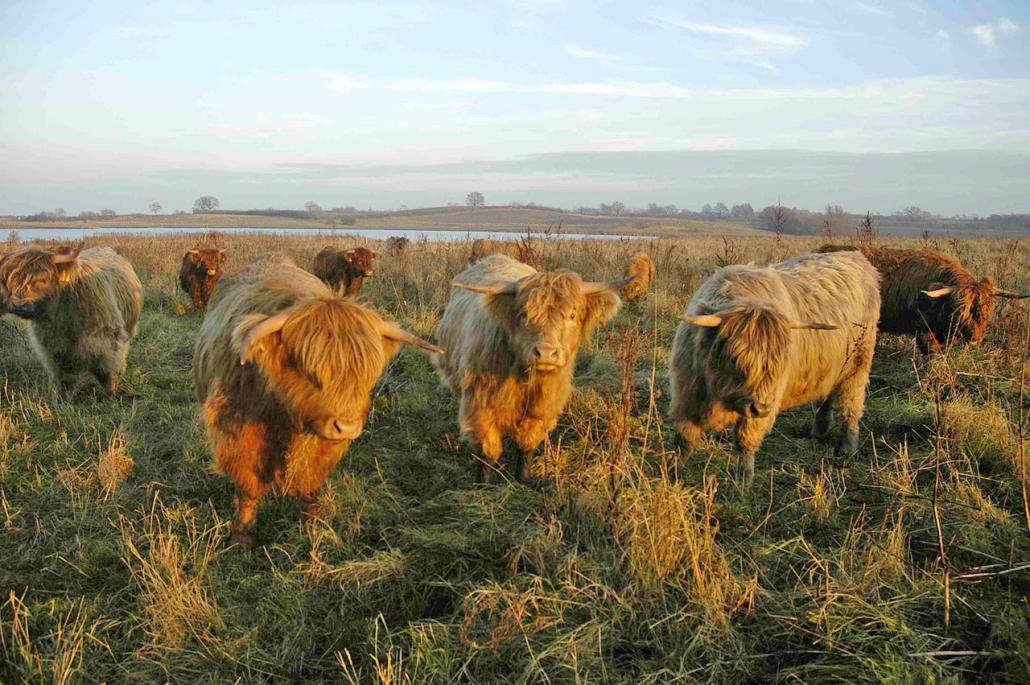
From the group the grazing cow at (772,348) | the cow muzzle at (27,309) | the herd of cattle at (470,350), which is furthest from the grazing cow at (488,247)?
the grazing cow at (772,348)

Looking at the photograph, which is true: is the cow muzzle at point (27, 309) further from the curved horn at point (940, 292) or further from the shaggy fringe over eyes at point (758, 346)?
the curved horn at point (940, 292)

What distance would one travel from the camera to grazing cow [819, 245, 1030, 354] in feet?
24.2

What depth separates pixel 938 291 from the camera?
738cm

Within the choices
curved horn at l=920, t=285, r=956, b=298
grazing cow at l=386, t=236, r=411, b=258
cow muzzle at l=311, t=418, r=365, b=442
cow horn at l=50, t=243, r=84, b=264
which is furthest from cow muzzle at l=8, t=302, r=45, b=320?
grazing cow at l=386, t=236, r=411, b=258

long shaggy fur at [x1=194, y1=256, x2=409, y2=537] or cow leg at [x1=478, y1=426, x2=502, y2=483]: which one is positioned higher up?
long shaggy fur at [x1=194, y1=256, x2=409, y2=537]

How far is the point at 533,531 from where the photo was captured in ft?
11.5

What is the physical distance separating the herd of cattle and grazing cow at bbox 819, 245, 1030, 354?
7.49ft

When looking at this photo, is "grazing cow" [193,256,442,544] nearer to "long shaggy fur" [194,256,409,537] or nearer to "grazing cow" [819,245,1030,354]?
"long shaggy fur" [194,256,409,537]

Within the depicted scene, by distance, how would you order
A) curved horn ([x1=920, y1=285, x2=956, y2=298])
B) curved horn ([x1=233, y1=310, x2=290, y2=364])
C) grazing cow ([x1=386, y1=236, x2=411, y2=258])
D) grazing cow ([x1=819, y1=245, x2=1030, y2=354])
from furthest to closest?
1. grazing cow ([x1=386, y1=236, x2=411, y2=258])
2. grazing cow ([x1=819, y1=245, x2=1030, y2=354])
3. curved horn ([x1=920, y1=285, x2=956, y2=298])
4. curved horn ([x1=233, y1=310, x2=290, y2=364])

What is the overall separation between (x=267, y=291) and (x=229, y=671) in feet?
7.37

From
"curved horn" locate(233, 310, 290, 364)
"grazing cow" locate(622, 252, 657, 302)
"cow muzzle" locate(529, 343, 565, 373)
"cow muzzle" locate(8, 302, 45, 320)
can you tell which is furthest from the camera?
"grazing cow" locate(622, 252, 657, 302)

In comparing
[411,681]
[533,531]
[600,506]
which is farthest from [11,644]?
[600,506]

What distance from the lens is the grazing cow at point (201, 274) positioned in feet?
37.4

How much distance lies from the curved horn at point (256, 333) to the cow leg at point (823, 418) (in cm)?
475
